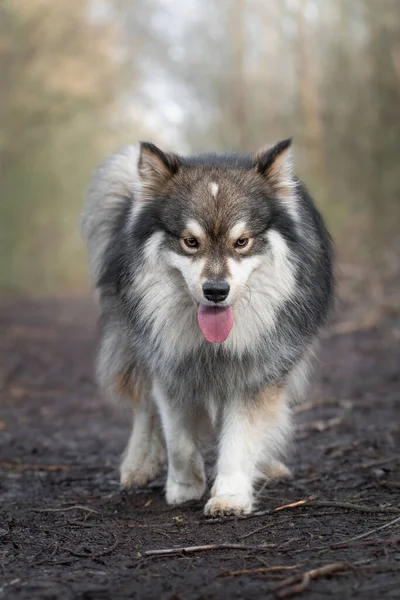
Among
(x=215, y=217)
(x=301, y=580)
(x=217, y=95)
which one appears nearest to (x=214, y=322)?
(x=215, y=217)

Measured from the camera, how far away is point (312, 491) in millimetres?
4785

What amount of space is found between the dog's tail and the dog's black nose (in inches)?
53.6

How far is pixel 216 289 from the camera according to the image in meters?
4.07

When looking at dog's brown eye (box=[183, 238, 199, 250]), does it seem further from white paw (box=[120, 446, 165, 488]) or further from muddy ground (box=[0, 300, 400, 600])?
white paw (box=[120, 446, 165, 488])

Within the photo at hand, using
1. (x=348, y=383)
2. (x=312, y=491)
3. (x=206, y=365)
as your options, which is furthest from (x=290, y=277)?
(x=348, y=383)

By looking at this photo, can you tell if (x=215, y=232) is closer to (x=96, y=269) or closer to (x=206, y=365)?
(x=206, y=365)

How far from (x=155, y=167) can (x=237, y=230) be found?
0.65 metres

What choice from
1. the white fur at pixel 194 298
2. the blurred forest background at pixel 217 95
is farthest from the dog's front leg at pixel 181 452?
the blurred forest background at pixel 217 95

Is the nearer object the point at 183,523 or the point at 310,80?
the point at 183,523

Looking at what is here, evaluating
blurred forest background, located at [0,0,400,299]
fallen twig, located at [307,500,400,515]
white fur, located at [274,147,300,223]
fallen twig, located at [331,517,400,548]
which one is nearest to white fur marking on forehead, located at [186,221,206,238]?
white fur, located at [274,147,300,223]

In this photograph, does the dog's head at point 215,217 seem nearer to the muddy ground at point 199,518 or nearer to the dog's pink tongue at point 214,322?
the dog's pink tongue at point 214,322

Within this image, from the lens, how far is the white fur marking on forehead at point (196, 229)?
4.20 meters

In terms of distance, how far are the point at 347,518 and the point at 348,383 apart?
4905mm

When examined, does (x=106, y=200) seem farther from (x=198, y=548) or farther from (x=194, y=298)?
(x=198, y=548)
